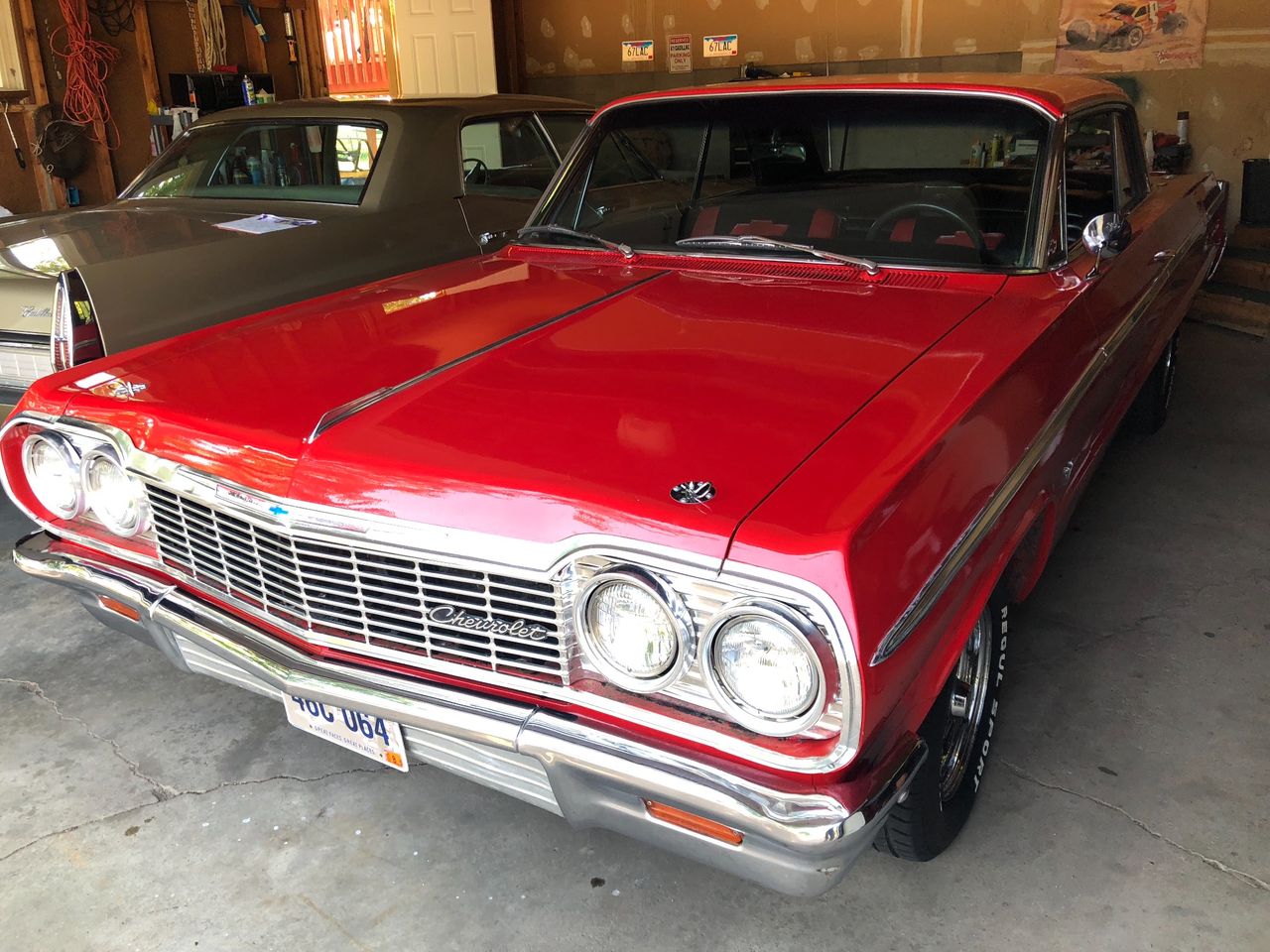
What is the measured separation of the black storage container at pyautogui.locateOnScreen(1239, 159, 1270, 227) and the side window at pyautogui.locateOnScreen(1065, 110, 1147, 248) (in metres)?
3.58

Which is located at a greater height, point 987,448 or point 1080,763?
point 987,448

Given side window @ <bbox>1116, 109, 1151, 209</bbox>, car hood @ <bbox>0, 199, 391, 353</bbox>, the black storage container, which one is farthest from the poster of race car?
car hood @ <bbox>0, 199, 391, 353</bbox>

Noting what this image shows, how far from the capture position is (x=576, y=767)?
5.40 feet

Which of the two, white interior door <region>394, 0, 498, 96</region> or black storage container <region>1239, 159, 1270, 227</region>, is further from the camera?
white interior door <region>394, 0, 498, 96</region>

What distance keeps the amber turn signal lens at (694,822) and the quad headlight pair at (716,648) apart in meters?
0.19

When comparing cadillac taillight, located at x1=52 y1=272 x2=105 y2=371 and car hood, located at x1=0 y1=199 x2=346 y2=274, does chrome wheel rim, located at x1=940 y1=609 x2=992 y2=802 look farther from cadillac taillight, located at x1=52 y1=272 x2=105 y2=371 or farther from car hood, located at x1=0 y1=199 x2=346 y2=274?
car hood, located at x1=0 y1=199 x2=346 y2=274

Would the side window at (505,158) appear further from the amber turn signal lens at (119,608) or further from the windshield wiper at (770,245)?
the amber turn signal lens at (119,608)

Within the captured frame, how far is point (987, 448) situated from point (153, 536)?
1738mm

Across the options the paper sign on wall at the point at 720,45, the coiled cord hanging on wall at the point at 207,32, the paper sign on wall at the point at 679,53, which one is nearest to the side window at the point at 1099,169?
the paper sign on wall at the point at 720,45

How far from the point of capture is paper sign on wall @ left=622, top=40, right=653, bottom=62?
964 centimetres

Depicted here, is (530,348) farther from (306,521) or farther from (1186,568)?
(1186,568)

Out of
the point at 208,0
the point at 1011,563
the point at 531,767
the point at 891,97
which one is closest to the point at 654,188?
the point at 891,97

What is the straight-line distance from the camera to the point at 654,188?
3264 millimetres

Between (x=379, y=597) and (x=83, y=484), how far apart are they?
0.88 meters
